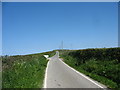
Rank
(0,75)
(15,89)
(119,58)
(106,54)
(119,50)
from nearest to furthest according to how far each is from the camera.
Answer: (15,89)
(0,75)
(119,58)
(119,50)
(106,54)

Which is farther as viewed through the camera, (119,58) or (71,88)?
(119,58)

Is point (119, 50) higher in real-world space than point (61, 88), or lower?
higher

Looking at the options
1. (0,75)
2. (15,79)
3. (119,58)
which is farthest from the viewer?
(119,58)

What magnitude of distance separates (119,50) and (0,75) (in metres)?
12.1

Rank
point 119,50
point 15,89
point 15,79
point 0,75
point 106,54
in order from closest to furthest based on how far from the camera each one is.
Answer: point 15,89
point 15,79
point 0,75
point 119,50
point 106,54

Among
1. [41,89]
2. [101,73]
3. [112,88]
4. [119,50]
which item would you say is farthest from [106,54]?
[41,89]

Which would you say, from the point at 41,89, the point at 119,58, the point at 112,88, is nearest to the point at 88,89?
the point at 112,88

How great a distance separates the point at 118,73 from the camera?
13.2 meters

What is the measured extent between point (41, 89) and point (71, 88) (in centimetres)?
165

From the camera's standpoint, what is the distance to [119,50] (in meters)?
19.7

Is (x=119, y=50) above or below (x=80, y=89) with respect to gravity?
above

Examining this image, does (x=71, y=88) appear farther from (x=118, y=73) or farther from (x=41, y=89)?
(x=118, y=73)

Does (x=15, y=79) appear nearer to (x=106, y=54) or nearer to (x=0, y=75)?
(x=0, y=75)

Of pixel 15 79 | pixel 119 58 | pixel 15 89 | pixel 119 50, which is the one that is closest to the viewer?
pixel 15 89
